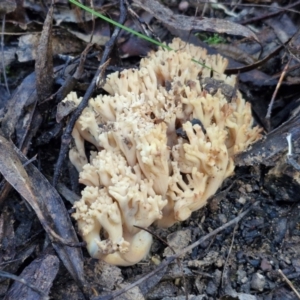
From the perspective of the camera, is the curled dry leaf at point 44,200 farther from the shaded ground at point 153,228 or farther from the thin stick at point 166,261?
the thin stick at point 166,261

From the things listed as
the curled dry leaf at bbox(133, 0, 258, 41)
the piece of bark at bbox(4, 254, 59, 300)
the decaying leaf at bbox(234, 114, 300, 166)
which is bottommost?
the piece of bark at bbox(4, 254, 59, 300)

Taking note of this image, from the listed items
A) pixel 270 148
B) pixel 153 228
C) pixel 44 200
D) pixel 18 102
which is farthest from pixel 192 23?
pixel 44 200

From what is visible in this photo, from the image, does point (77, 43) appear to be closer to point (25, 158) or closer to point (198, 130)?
point (25, 158)

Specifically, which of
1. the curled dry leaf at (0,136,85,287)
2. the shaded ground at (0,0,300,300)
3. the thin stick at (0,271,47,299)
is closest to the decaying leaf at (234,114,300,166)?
the shaded ground at (0,0,300,300)

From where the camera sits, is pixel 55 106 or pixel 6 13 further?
pixel 6 13

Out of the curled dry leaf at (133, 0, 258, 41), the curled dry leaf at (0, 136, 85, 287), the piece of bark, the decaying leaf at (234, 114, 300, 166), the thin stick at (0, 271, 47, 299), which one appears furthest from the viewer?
the curled dry leaf at (133, 0, 258, 41)

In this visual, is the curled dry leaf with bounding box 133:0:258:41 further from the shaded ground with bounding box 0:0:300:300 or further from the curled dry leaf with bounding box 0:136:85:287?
the curled dry leaf with bounding box 0:136:85:287

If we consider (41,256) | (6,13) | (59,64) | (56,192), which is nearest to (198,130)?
(56,192)

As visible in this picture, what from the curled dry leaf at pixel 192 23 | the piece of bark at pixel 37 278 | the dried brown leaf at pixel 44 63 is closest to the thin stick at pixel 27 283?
the piece of bark at pixel 37 278
